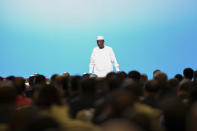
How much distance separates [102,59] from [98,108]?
12.5 feet

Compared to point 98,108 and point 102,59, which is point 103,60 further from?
point 98,108

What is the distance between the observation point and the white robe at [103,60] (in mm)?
5859

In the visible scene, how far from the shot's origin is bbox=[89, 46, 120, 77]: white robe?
5859mm

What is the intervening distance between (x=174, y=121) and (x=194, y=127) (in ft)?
0.66

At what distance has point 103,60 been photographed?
5.90 m

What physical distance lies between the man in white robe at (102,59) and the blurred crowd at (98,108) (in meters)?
2.44

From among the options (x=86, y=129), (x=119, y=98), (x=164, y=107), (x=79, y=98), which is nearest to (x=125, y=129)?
(x=86, y=129)

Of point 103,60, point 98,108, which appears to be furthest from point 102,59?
point 98,108

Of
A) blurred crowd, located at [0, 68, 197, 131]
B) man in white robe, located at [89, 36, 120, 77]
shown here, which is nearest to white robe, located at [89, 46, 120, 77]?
man in white robe, located at [89, 36, 120, 77]

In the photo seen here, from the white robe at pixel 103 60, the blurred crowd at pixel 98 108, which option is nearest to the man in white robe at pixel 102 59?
the white robe at pixel 103 60

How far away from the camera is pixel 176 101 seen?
1833 millimetres

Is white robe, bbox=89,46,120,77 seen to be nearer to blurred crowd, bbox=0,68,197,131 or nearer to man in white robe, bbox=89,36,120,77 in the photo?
man in white robe, bbox=89,36,120,77

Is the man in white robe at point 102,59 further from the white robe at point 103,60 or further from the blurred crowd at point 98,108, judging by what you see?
the blurred crowd at point 98,108

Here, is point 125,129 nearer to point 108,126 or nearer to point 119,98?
point 108,126
